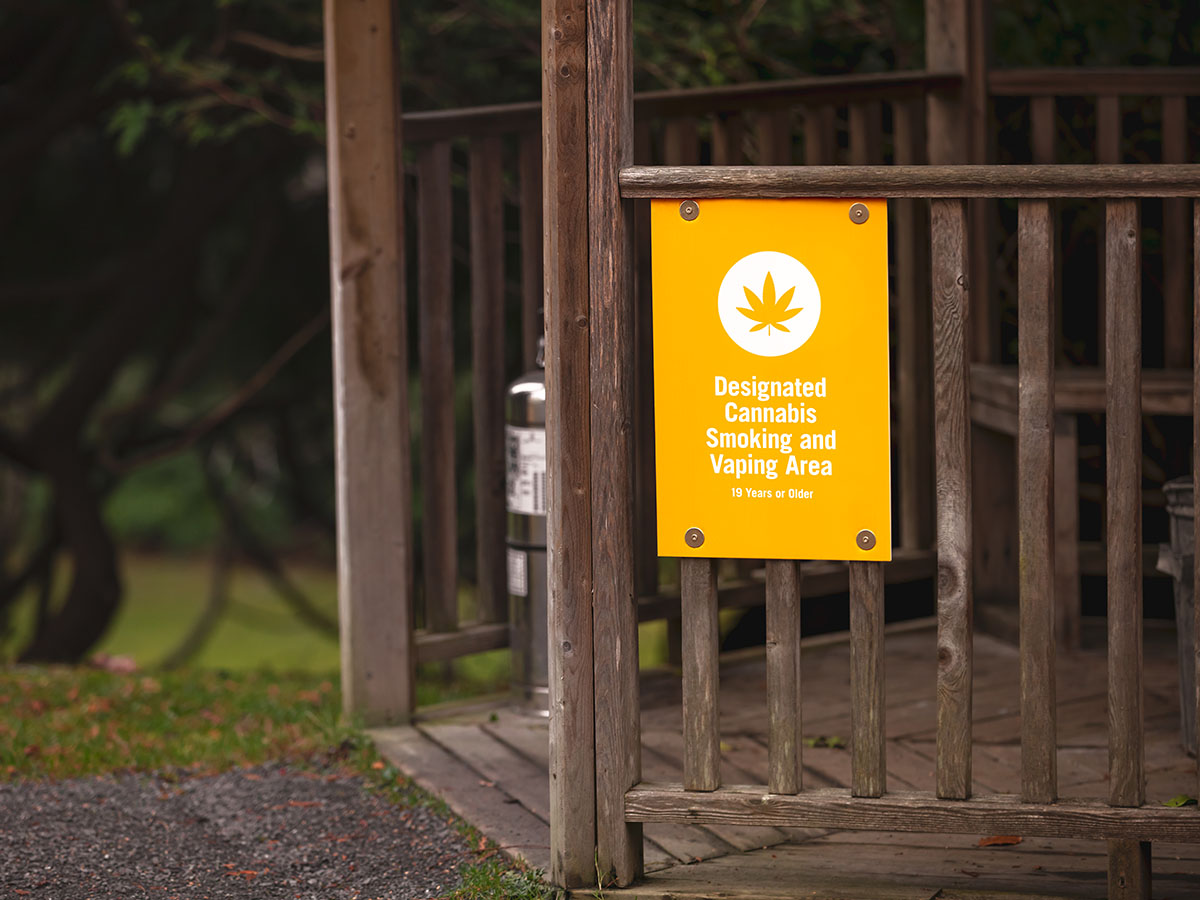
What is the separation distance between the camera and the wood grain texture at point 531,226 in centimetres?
479

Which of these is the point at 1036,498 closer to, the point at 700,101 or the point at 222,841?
Result: the point at 222,841

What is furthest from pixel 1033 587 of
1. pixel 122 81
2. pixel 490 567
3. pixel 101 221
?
pixel 101 221

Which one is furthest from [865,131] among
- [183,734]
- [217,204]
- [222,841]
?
[217,204]

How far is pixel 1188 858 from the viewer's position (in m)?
3.45

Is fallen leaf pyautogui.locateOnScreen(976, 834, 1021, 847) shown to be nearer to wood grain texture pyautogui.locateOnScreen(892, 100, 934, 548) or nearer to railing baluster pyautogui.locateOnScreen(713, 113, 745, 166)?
wood grain texture pyautogui.locateOnScreen(892, 100, 934, 548)

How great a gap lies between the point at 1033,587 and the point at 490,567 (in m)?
2.24

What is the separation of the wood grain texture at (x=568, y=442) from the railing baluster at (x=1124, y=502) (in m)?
1.06

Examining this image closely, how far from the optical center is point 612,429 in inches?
124

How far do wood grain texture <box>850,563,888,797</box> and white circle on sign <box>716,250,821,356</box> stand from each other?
499 mm

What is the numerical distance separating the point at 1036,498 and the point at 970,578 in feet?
0.69

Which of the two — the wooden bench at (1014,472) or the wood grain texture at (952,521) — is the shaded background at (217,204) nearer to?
the wooden bench at (1014,472)

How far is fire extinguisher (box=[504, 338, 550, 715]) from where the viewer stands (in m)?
4.60

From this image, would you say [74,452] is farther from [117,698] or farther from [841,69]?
[841,69]

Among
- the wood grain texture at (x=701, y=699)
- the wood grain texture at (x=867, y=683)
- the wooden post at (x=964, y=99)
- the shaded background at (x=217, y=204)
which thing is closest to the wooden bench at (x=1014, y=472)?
the wooden post at (x=964, y=99)
